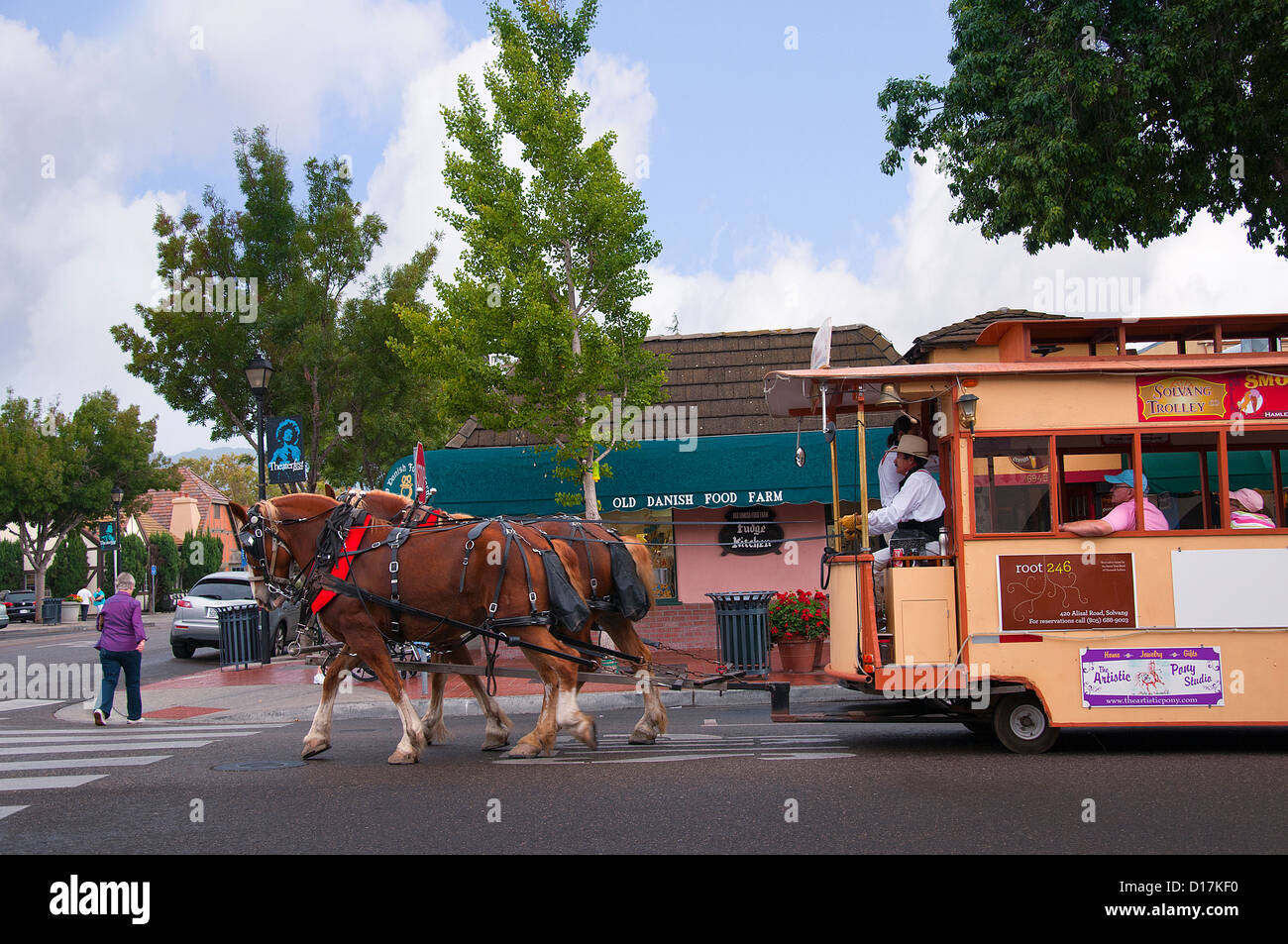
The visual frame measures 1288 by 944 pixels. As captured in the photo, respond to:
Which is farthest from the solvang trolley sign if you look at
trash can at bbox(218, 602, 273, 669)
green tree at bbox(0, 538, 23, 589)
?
green tree at bbox(0, 538, 23, 589)

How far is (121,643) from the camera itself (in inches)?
463

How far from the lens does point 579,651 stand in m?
9.49

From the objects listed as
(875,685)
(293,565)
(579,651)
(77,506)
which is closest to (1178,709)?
(875,685)

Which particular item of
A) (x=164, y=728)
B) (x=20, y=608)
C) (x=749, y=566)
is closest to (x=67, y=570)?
(x=20, y=608)

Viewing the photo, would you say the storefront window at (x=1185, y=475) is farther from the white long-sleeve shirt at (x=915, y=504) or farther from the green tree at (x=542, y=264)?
the green tree at (x=542, y=264)

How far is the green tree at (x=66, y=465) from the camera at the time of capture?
47.1 meters

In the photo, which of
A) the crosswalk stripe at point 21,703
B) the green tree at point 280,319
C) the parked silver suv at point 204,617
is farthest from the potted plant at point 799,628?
Answer: the green tree at point 280,319

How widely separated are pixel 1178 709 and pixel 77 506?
52654 millimetres

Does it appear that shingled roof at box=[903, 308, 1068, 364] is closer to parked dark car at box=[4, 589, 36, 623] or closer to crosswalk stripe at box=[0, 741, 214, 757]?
crosswalk stripe at box=[0, 741, 214, 757]

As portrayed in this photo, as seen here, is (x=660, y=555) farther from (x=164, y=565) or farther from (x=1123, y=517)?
(x=164, y=565)

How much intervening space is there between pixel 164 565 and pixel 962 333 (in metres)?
56.0

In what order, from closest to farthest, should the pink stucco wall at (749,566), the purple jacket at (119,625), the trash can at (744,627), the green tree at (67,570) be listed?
the purple jacket at (119,625), the trash can at (744,627), the pink stucco wall at (749,566), the green tree at (67,570)

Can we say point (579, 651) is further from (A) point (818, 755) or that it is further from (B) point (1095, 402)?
(B) point (1095, 402)

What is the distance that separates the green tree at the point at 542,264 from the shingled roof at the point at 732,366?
2616mm
